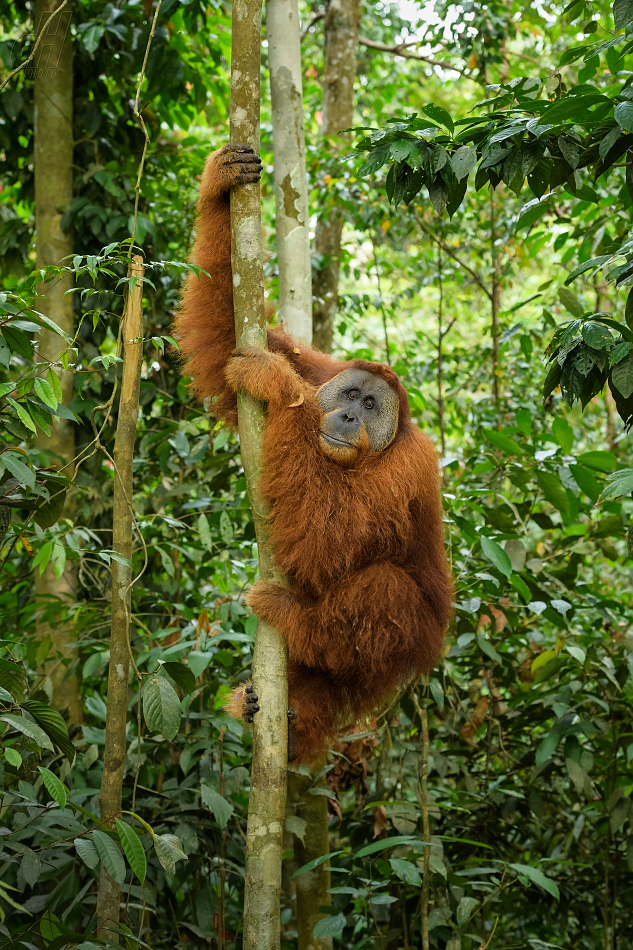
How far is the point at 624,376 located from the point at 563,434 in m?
1.06

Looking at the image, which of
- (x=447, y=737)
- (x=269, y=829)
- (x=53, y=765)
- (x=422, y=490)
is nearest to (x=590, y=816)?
(x=447, y=737)

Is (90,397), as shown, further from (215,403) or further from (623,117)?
(623,117)

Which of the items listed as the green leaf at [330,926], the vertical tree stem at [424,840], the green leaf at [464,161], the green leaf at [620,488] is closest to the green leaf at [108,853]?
the green leaf at [330,926]

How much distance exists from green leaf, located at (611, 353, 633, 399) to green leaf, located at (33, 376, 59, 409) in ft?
5.11

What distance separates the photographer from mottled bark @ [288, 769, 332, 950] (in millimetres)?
3396

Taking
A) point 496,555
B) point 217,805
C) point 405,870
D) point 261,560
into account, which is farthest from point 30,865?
point 496,555

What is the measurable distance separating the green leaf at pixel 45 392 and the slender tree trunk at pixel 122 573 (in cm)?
32

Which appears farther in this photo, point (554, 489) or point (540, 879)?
point (554, 489)

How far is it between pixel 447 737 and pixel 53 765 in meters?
2.02

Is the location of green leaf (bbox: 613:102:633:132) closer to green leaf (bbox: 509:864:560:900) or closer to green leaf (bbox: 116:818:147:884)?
green leaf (bbox: 116:818:147:884)

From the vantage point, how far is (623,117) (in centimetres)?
205

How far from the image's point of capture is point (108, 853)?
2186 mm

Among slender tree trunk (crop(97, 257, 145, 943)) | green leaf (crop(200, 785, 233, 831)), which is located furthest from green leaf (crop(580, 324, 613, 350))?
green leaf (crop(200, 785, 233, 831))

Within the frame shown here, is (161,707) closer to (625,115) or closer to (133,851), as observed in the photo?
(133,851)
